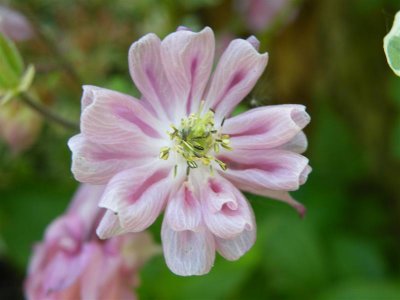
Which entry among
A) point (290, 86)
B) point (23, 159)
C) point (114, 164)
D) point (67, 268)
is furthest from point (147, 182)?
point (290, 86)

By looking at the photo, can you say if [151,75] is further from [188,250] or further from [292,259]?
[292,259]

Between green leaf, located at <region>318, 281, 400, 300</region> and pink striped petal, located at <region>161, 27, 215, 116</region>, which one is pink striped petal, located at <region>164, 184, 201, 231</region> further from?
green leaf, located at <region>318, 281, 400, 300</region>

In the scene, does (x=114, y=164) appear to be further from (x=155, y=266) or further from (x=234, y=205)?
(x=155, y=266)

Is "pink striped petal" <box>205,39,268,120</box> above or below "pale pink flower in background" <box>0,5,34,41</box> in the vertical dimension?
above

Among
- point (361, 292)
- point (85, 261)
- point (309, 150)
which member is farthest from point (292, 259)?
point (85, 261)

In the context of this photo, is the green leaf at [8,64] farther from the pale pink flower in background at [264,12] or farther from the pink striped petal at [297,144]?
the pale pink flower in background at [264,12]

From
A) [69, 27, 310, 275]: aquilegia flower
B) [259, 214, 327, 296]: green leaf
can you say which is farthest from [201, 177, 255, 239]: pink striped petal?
[259, 214, 327, 296]: green leaf

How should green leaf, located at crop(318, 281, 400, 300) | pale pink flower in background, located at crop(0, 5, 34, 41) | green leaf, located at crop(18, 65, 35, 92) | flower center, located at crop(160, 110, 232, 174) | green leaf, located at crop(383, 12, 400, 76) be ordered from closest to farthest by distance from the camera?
1. green leaf, located at crop(383, 12, 400, 76)
2. flower center, located at crop(160, 110, 232, 174)
3. green leaf, located at crop(18, 65, 35, 92)
4. pale pink flower in background, located at crop(0, 5, 34, 41)
5. green leaf, located at crop(318, 281, 400, 300)
